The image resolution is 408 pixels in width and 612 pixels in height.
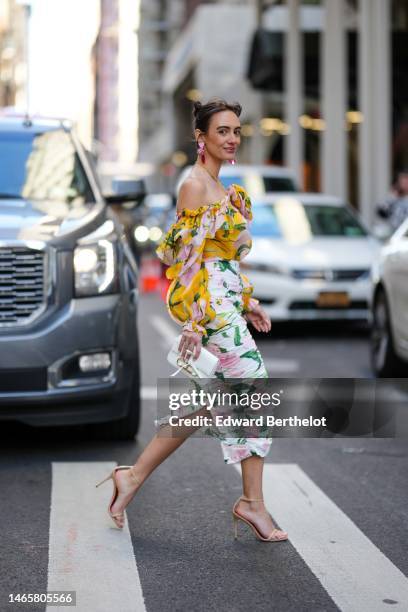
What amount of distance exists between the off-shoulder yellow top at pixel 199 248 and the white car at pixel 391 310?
14.7ft

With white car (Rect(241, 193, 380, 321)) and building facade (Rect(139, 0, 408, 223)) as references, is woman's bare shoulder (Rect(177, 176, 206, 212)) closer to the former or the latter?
white car (Rect(241, 193, 380, 321))

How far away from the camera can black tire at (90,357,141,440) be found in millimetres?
7363

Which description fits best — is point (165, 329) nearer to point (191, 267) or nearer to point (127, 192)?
point (127, 192)

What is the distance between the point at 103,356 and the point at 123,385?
0.78ft

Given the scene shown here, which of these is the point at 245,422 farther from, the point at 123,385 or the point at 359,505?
the point at 123,385

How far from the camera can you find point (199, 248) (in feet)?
16.5

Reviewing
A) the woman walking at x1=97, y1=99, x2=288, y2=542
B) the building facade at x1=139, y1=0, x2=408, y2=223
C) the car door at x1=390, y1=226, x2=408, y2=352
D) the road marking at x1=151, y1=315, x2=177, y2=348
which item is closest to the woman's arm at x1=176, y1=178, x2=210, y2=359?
the woman walking at x1=97, y1=99, x2=288, y2=542

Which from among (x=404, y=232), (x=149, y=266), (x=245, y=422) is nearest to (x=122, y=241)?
(x=245, y=422)

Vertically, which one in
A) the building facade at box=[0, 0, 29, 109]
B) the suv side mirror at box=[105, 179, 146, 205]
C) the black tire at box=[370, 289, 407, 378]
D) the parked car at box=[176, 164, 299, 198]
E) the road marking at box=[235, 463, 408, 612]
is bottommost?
the road marking at box=[235, 463, 408, 612]

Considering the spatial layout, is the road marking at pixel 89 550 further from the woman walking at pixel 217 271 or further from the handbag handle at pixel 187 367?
the handbag handle at pixel 187 367

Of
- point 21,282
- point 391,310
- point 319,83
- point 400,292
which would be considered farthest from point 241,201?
point 319,83

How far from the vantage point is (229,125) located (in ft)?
16.8

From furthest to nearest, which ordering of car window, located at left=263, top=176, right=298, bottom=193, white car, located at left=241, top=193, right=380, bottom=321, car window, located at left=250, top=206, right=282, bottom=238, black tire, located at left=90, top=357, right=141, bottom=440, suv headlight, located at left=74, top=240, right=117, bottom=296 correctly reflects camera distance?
car window, located at left=263, top=176, right=298, bottom=193, car window, located at left=250, top=206, right=282, bottom=238, white car, located at left=241, top=193, right=380, bottom=321, black tire, located at left=90, top=357, right=141, bottom=440, suv headlight, located at left=74, top=240, right=117, bottom=296

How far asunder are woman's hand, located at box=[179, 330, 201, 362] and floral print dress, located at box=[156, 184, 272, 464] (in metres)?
0.05
